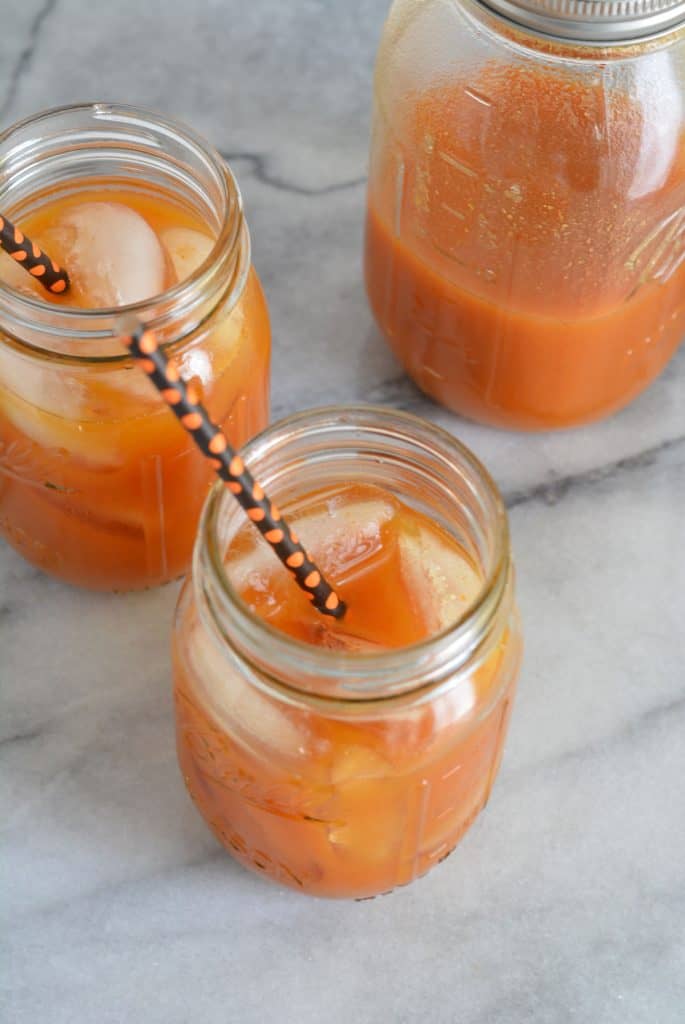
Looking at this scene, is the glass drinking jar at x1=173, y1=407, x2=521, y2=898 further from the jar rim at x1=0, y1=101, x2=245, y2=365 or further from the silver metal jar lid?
the silver metal jar lid

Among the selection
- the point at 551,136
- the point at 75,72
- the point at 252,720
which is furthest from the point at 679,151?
the point at 75,72

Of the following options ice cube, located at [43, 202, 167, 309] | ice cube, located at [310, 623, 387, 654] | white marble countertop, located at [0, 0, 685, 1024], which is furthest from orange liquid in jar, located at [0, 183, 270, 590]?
ice cube, located at [310, 623, 387, 654]

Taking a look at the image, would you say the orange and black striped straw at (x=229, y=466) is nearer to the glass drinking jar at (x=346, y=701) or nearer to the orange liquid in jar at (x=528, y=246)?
the glass drinking jar at (x=346, y=701)

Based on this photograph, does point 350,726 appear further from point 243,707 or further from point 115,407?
point 115,407

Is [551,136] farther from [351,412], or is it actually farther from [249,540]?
[249,540]

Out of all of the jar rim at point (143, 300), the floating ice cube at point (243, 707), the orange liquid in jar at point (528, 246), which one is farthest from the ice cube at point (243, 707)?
the orange liquid in jar at point (528, 246)

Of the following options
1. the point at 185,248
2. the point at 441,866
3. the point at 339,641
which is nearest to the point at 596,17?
the point at 185,248
